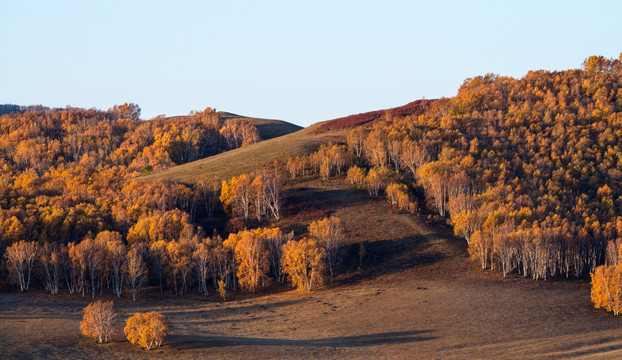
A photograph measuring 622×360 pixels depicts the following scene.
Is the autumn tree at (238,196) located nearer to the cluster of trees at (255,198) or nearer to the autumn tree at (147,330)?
the cluster of trees at (255,198)

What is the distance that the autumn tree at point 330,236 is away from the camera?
10431 centimetres

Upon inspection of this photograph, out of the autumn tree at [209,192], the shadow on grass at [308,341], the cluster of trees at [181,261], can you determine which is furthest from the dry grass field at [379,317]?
the autumn tree at [209,192]

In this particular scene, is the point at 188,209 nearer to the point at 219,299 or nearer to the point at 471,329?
the point at 219,299

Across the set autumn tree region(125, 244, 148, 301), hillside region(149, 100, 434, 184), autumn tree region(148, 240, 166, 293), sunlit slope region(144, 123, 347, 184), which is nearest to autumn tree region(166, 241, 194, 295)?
autumn tree region(148, 240, 166, 293)

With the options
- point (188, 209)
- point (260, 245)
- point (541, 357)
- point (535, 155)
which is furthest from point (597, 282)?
point (188, 209)

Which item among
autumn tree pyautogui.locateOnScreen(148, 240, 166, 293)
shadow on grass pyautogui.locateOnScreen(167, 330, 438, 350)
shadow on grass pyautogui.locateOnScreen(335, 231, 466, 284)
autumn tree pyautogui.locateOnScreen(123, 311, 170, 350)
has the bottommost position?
shadow on grass pyautogui.locateOnScreen(167, 330, 438, 350)

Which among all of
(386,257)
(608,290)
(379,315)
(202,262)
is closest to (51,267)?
(202,262)

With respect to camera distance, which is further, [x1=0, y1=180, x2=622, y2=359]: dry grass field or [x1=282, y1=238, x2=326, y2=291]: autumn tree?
[x1=282, y1=238, x2=326, y2=291]: autumn tree

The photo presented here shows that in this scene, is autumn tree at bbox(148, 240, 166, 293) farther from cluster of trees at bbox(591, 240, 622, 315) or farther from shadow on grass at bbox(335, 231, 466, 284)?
cluster of trees at bbox(591, 240, 622, 315)

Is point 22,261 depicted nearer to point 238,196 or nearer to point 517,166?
point 238,196

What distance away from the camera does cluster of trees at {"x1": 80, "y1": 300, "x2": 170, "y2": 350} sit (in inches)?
2638

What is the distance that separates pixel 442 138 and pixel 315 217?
45.7 m

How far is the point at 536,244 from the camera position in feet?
317

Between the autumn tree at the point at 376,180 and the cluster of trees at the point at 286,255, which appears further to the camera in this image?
the autumn tree at the point at 376,180
